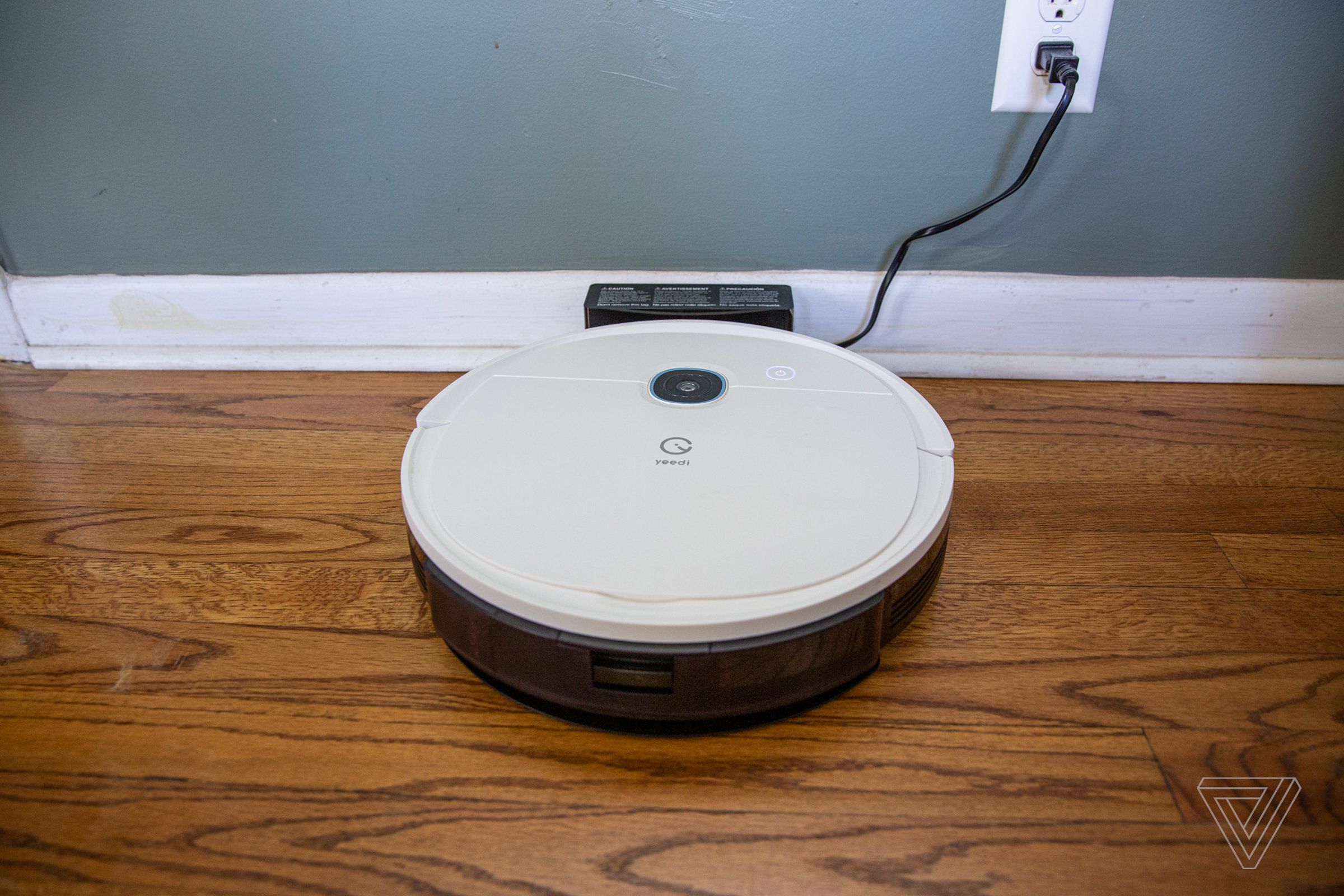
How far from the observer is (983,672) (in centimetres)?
60

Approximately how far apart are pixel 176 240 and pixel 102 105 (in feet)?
0.46

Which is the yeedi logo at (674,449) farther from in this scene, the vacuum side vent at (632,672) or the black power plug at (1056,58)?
the black power plug at (1056,58)

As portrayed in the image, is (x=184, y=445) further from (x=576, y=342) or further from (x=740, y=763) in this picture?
(x=740, y=763)

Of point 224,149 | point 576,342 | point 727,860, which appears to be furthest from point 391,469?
point 727,860

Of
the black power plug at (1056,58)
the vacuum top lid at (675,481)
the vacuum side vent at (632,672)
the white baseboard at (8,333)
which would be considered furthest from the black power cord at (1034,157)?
the white baseboard at (8,333)

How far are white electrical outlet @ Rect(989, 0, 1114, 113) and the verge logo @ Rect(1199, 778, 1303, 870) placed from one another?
0.60 meters

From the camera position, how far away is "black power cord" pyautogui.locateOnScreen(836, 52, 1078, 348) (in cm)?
80

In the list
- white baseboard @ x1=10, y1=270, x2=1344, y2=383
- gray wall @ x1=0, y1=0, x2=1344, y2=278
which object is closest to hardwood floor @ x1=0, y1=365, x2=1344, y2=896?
white baseboard @ x1=10, y1=270, x2=1344, y2=383

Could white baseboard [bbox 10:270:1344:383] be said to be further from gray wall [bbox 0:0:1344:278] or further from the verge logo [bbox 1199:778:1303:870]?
the verge logo [bbox 1199:778:1303:870]

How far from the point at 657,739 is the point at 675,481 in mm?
171

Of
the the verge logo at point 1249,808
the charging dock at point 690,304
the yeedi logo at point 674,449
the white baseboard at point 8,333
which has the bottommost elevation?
the the verge logo at point 1249,808

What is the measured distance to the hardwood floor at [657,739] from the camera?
484 mm

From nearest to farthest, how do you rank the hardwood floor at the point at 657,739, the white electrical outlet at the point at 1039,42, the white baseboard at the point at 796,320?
the hardwood floor at the point at 657,739, the white electrical outlet at the point at 1039,42, the white baseboard at the point at 796,320

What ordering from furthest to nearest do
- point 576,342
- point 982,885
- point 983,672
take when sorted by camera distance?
point 576,342, point 983,672, point 982,885
